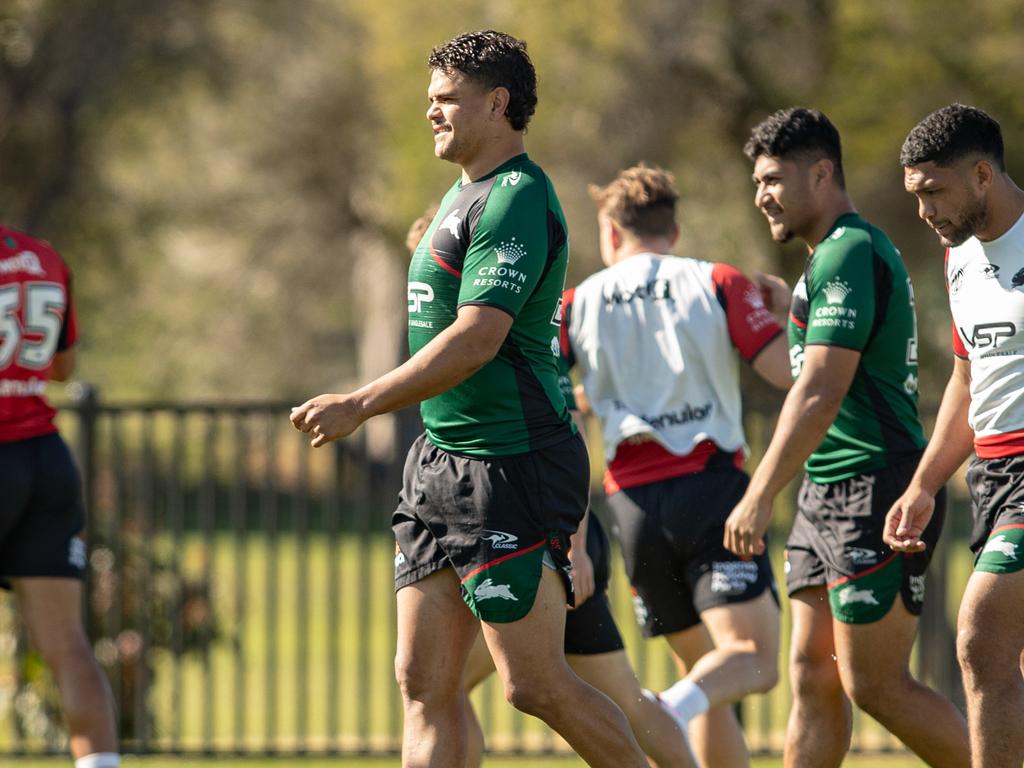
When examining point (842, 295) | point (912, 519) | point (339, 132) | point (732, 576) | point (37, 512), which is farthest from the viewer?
point (339, 132)

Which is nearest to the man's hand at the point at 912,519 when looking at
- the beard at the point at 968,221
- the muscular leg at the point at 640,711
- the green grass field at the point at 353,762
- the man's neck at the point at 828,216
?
the beard at the point at 968,221

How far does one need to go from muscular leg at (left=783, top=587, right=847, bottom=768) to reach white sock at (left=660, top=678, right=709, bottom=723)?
12.6 inches

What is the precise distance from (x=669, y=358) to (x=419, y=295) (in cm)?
155

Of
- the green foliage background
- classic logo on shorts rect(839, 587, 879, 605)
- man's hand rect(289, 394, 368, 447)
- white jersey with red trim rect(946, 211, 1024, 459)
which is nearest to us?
man's hand rect(289, 394, 368, 447)

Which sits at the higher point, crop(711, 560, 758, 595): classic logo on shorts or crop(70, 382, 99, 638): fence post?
crop(70, 382, 99, 638): fence post

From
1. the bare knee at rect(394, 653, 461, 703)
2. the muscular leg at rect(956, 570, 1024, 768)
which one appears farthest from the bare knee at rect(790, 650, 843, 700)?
the bare knee at rect(394, 653, 461, 703)

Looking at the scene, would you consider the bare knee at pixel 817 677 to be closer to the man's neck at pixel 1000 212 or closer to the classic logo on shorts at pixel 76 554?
the man's neck at pixel 1000 212

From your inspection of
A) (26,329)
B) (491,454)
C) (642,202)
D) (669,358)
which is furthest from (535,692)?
(26,329)

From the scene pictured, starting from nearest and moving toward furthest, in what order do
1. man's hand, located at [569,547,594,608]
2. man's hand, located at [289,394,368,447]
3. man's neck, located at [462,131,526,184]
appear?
man's hand, located at [289,394,368,447]
man's neck, located at [462,131,526,184]
man's hand, located at [569,547,594,608]

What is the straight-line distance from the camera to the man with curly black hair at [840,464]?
492cm

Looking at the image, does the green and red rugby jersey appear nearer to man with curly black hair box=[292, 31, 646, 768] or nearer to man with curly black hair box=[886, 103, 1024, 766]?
man with curly black hair box=[886, 103, 1024, 766]

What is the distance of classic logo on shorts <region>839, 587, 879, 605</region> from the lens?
502cm

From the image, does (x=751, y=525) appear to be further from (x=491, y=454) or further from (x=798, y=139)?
(x=798, y=139)

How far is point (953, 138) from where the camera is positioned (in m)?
4.54
